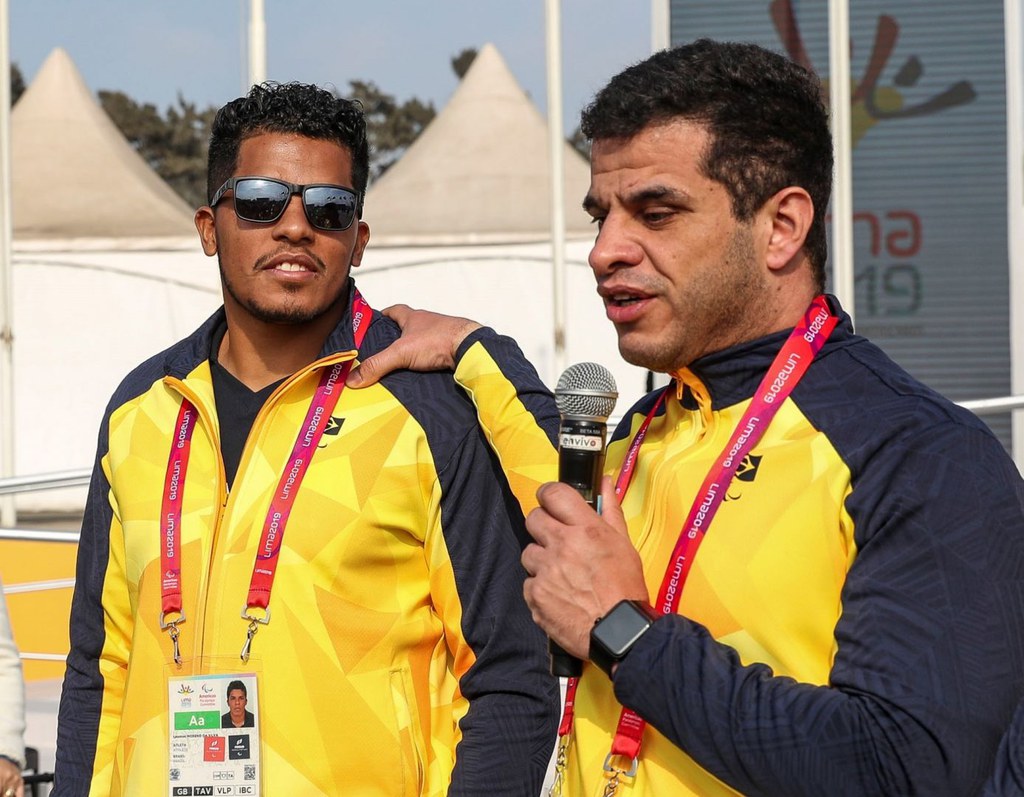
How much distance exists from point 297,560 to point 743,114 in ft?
3.79

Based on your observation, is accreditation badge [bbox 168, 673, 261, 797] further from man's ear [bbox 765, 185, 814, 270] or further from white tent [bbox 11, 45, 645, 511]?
white tent [bbox 11, 45, 645, 511]

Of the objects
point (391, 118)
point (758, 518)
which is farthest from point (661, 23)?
point (758, 518)

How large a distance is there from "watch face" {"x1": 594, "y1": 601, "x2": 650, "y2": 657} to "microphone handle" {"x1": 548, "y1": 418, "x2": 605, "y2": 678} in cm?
15

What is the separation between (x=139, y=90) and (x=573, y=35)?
292 centimetres

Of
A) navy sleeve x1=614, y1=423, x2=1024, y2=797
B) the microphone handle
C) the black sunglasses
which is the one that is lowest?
navy sleeve x1=614, y1=423, x2=1024, y2=797

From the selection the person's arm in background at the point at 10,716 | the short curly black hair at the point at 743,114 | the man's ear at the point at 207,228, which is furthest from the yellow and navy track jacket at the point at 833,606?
the person's arm in background at the point at 10,716

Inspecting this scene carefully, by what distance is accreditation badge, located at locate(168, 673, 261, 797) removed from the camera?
2473 millimetres

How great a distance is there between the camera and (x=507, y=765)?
2.49 metres

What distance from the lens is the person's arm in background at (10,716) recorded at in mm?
3010

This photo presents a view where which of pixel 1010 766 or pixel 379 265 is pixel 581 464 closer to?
pixel 1010 766

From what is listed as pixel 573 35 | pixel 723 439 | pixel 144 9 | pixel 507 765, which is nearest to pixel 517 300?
pixel 573 35

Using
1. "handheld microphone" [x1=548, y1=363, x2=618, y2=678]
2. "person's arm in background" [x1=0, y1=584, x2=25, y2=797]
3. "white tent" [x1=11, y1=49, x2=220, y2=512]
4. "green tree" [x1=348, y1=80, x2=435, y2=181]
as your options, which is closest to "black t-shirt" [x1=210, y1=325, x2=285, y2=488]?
"person's arm in background" [x1=0, y1=584, x2=25, y2=797]

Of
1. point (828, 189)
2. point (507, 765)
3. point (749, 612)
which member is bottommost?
point (507, 765)

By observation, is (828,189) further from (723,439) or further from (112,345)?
(112,345)
